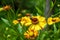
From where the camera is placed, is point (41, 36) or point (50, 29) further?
point (50, 29)

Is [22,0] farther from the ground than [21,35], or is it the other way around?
[21,35]

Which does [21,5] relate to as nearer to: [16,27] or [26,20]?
[16,27]

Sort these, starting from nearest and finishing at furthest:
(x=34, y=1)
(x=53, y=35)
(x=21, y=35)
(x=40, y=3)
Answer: (x=21, y=35), (x=53, y=35), (x=40, y=3), (x=34, y=1)

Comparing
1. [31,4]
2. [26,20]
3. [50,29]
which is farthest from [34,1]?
[26,20]

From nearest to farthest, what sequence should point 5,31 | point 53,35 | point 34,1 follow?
point 53,35, point 5,31, point 34,1

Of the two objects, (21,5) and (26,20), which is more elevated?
(26,20)

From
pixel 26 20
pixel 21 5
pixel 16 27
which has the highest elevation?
pixel 26 20

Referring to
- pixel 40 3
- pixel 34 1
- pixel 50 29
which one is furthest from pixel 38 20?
pixel 34 1

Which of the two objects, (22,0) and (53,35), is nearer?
(53,35)

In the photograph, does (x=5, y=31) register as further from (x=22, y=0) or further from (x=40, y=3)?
(x=22, y=0)

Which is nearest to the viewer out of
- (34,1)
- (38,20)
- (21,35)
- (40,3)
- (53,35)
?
(38,20)
